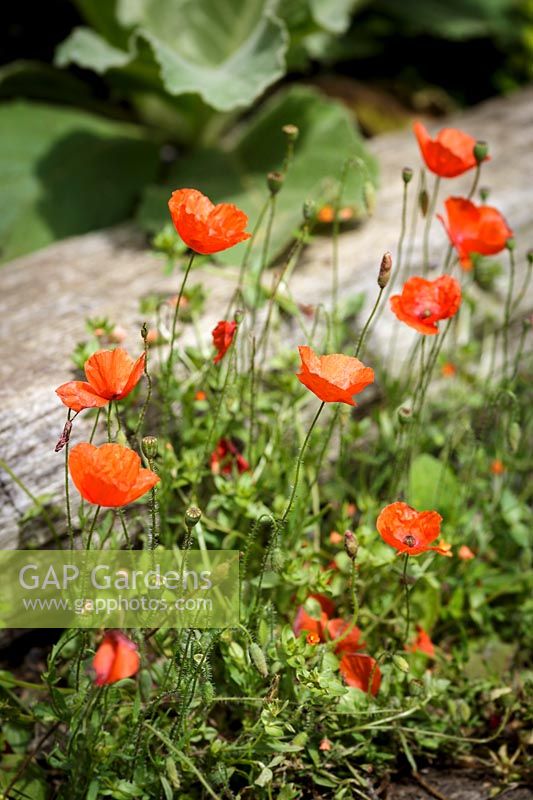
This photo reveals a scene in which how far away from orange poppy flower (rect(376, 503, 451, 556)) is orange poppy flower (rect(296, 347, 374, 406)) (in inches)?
8.2

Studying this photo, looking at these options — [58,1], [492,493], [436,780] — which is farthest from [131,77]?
[436,780]

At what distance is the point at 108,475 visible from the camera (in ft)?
4.00

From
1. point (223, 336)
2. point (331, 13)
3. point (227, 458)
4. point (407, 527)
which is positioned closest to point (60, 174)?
point (331, 13)

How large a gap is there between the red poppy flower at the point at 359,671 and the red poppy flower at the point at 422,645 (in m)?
0.17

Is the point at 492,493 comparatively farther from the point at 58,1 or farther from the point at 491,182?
the point at 58,1

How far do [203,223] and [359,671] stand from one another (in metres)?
0.90

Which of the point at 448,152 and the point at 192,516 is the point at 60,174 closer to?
the point at 448,152

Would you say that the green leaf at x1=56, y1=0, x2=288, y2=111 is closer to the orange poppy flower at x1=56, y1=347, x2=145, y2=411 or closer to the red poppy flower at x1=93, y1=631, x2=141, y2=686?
the orange poppy flower at x1=56, y1=347, x2=145, y2=411

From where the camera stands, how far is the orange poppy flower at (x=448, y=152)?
5.96 feet

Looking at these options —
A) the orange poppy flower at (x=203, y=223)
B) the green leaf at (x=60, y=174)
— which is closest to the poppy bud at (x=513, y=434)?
the orange poppy flower at (x=203, y=223)

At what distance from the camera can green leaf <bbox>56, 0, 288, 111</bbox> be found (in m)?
2.48

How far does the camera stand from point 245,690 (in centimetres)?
160

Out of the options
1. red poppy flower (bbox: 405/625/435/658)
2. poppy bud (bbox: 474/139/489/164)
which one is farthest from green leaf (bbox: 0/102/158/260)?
red poppy flower (bbox: 405/625/435/658)

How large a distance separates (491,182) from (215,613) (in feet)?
6.47
